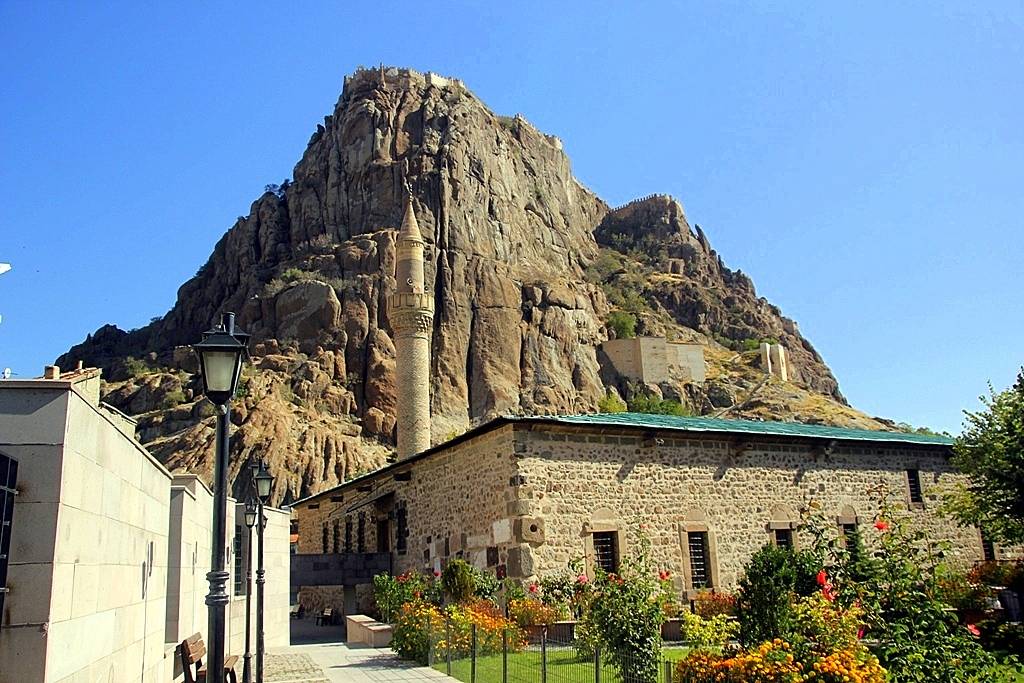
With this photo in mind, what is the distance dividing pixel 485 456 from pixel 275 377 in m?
44.5

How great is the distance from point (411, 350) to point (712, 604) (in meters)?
28.1

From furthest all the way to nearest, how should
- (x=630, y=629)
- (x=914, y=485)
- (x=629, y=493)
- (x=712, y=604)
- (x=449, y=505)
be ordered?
(x=914, y=485) → (x=449, y=505) → (x=629, y=493) → (x=712, y=604) → (x=630, y=629)

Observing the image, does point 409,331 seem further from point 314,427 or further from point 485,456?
point 485,456

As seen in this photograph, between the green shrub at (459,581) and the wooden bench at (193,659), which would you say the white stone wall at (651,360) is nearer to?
the green shrub at (459,581)

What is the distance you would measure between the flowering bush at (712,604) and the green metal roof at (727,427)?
385cm

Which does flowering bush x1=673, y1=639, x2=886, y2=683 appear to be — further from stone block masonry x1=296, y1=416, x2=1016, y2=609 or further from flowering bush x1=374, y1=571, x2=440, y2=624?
flowering bush x1=374, y1=571, x2=440, y2=624

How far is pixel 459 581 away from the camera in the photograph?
18297 mm

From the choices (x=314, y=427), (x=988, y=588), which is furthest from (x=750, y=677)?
(x=314, y=427)

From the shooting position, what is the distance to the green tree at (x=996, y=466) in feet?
59.3

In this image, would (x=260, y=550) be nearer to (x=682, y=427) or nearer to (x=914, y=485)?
(x=682, y=427)

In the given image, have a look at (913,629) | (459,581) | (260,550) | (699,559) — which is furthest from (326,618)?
(913,629)

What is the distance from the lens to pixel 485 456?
788 inches

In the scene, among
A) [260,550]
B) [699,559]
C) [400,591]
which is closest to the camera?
[260,550]

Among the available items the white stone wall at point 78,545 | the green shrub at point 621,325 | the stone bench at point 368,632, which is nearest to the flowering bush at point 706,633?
the white stone wall at point 78,545
